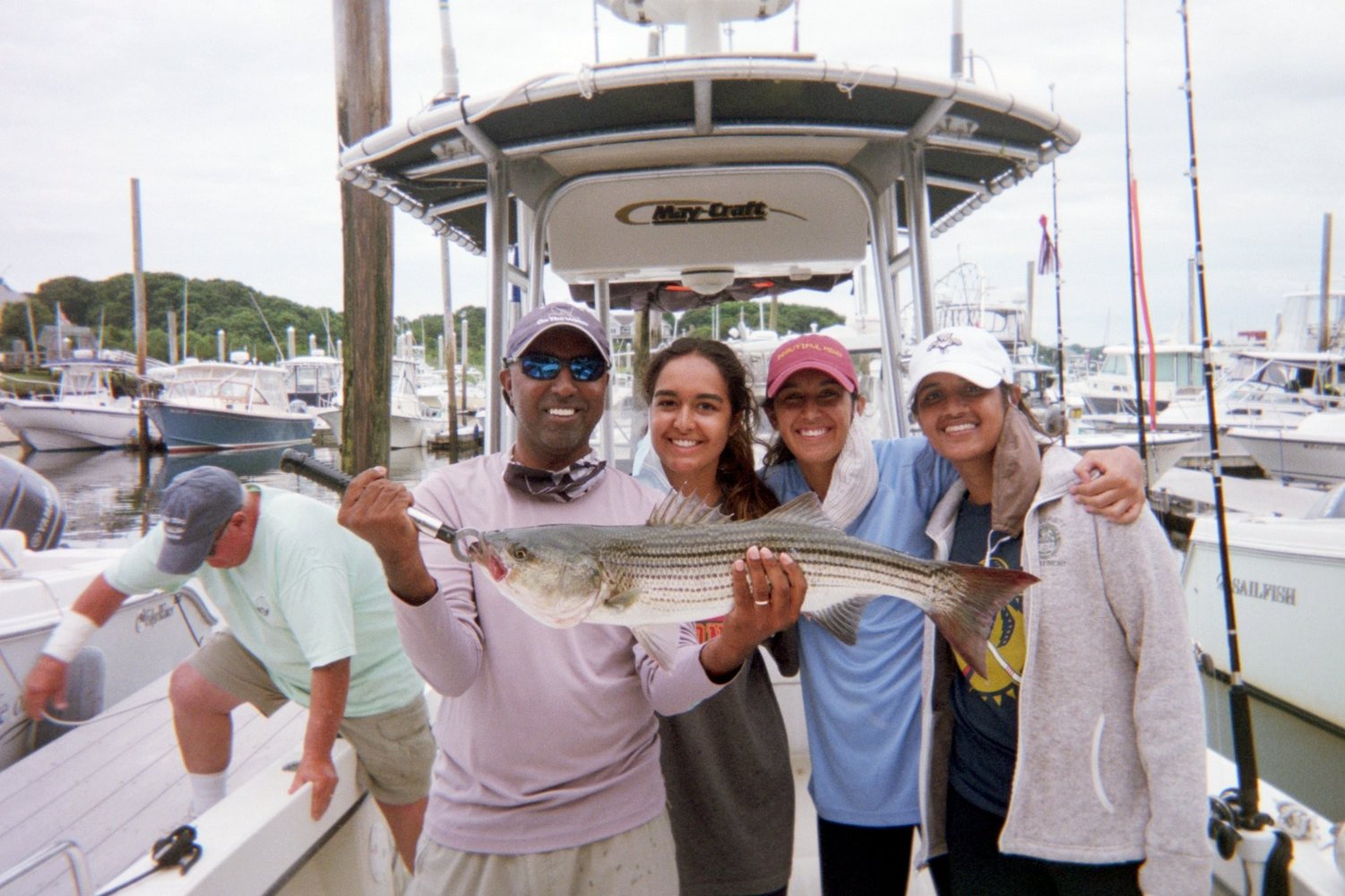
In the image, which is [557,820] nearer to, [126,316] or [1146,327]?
[1146,327]

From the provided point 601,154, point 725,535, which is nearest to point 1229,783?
point 725,535

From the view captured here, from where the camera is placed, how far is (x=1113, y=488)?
7.23ft

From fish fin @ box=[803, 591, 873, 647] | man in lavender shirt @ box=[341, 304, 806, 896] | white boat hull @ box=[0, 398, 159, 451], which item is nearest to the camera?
man in lavender shirt @ box=[341, 304, 806, 896]

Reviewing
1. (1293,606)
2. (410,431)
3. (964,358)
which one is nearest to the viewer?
(964,358)

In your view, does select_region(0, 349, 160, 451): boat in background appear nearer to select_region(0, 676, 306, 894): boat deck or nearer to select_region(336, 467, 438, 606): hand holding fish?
select_region(0, 676, 306, 894): boat deck

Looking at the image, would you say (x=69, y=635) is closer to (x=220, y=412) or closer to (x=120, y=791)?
(x=120, y=791)

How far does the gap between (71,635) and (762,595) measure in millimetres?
4141

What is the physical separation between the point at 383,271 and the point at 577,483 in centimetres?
453

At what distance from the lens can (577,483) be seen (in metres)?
2.27

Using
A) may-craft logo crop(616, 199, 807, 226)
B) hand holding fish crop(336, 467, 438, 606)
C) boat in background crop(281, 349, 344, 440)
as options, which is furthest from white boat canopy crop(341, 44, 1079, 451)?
boat in background crop(281, 349, 344, 440)

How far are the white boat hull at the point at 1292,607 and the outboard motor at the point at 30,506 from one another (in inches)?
408

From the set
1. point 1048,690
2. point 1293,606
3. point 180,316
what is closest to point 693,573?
point 1048,690

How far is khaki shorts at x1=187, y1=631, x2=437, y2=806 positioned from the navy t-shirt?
2.35 m

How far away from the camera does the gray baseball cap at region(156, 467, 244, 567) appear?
3.57m
